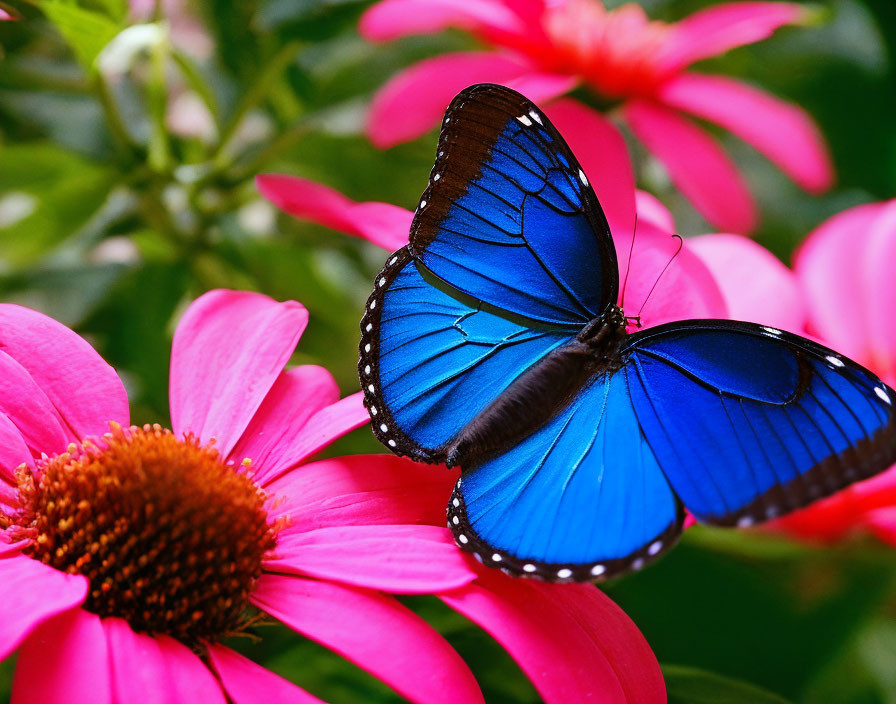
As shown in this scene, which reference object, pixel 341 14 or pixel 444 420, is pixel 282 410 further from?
pixel 341 14

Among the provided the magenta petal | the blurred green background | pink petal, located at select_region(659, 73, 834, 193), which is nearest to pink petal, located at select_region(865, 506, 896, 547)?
the blurred green background

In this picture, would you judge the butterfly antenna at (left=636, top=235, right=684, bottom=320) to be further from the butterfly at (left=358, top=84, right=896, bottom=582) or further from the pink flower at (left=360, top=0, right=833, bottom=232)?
the pink flower at (left=360, top=0, right=833, bottom=232)

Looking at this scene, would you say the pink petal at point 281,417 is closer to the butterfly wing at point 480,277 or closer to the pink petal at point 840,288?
the butterfly wing at point 480,277

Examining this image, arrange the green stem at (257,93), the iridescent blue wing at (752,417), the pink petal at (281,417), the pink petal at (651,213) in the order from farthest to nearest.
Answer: the green stem at (257,93) → the pink petal at (651,213) → the pink petal at (281,417) → the iridescent blue wing at (752,417)

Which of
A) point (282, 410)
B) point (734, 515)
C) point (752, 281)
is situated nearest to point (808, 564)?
point (752, 281)

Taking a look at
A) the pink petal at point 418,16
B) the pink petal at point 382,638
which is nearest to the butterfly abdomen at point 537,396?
the pink petal at point 382,638
